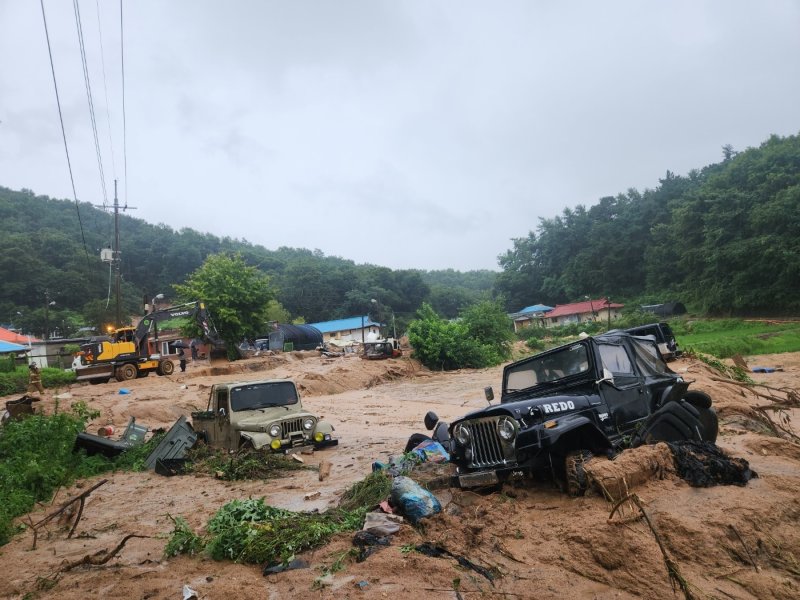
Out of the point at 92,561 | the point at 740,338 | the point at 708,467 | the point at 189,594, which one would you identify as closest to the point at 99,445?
the point at 92,561

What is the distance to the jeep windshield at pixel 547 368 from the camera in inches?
249


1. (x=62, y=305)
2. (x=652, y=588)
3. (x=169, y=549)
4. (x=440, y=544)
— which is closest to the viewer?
(x=652, y=588)

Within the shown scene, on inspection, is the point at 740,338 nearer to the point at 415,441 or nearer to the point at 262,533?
the point at 415,441

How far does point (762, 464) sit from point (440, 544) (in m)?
4.32

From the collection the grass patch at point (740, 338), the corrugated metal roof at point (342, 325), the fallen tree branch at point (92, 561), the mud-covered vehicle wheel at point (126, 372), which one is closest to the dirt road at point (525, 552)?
the fallen tree branch at point (92, 561)

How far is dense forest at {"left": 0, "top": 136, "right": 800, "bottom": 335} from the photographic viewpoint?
4259cm

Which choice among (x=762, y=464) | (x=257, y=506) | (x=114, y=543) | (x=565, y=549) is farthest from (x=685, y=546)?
(x=114, y=543)

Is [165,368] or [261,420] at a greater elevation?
[165,368]

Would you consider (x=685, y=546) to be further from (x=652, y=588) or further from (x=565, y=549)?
(x=565, y=549)

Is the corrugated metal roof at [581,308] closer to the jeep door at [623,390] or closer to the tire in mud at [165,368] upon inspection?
the tire in mud at [165,368]

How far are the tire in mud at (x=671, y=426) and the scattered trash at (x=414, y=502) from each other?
2328 millimetres

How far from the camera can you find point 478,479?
17.7 feet

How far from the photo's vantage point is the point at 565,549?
425cm

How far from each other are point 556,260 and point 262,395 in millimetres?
79528
